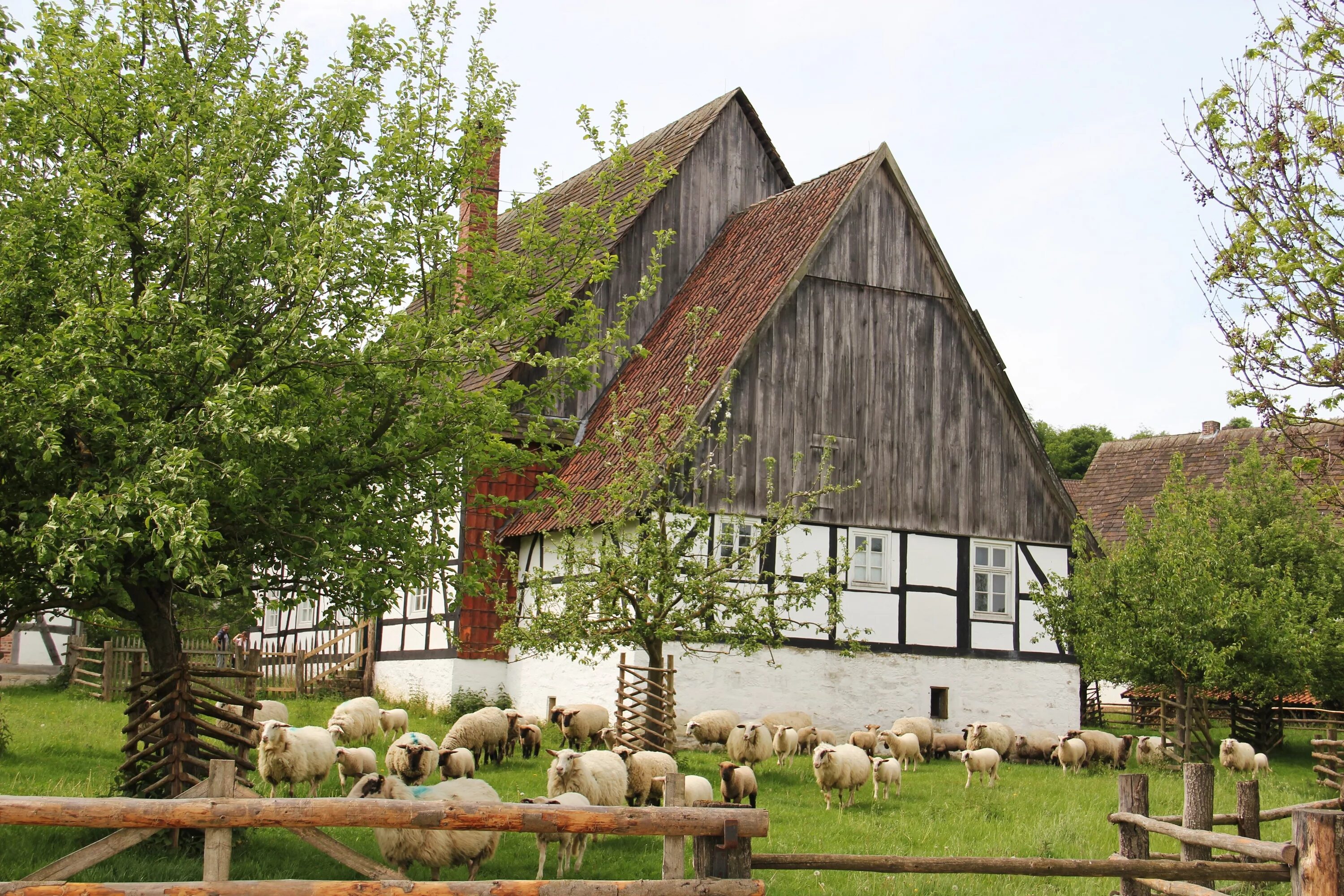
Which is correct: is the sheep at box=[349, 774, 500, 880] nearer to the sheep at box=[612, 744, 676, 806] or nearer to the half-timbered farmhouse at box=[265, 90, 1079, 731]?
the sheep at box=[612, 744, 676, 806]

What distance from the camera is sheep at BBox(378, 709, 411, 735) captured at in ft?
58.5

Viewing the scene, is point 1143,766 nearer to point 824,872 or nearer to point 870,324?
point 870,324

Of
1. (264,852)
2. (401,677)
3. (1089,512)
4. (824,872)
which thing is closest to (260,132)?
(264,852)

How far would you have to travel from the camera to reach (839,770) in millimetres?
14508

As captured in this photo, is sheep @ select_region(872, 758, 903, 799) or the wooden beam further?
sheep @ select_region(872, 758, 903, 799)

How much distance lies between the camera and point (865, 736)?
17.7m

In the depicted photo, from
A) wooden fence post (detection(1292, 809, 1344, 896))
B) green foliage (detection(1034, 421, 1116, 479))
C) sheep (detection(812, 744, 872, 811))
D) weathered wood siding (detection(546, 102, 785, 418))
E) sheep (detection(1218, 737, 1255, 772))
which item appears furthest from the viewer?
green foliage (detection(1034, 421, 1116, 479))

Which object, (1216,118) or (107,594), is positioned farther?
(1216,118)

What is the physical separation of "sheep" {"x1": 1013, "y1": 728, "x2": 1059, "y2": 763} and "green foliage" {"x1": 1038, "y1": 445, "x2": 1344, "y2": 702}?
1.32 meters

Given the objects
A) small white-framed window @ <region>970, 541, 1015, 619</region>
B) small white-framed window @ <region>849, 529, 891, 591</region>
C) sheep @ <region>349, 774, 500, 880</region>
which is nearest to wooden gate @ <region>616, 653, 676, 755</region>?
small white-framed window @ <region>849, 529, 891, 591</region>

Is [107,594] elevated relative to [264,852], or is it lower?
elevated

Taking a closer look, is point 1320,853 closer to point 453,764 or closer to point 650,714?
point 453,764

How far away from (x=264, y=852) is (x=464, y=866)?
1679 millimetres

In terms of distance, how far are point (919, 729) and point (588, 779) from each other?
28.0 ft
